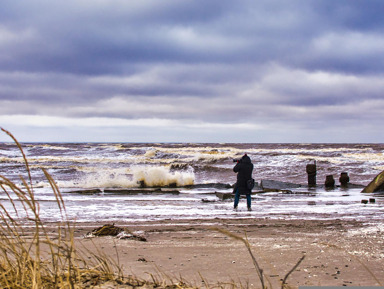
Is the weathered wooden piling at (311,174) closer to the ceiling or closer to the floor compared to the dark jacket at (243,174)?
closer to the floor

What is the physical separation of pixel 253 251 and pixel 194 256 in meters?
1.02

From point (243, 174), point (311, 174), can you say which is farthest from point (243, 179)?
point (311, 174)

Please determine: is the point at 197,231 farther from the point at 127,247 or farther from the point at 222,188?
the point at 222,188

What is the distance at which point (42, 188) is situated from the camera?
18312mm

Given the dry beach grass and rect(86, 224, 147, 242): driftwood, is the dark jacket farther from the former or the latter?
rect(86, 224, 147, 242): driftwood

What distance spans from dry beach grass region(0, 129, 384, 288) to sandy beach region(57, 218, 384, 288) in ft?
0.04

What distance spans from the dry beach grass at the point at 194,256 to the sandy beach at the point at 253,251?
0.01m

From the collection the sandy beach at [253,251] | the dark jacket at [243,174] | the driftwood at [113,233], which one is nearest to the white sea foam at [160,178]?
the dark jacket at [243,174]

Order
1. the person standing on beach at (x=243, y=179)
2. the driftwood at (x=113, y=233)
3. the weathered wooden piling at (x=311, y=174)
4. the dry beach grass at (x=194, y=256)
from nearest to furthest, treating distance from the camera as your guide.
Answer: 1. the dry beach grass at (x=194, y=256)
2. the driftwood at (x=113, y=233)
3. the person standing on beach at (x=243, y=179)
4. the weathered wooden piling at (x=311, y=174)

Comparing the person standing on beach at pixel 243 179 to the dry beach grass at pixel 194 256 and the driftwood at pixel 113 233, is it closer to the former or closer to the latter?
the dry beach grass at pixel 194 256

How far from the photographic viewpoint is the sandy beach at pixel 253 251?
15.2 feet

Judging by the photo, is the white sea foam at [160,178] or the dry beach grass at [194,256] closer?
the dry beach grass at [194,256]

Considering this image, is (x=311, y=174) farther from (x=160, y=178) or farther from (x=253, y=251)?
(x=253, y=251)

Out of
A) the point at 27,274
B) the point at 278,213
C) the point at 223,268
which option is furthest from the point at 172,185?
the point at 27,274
